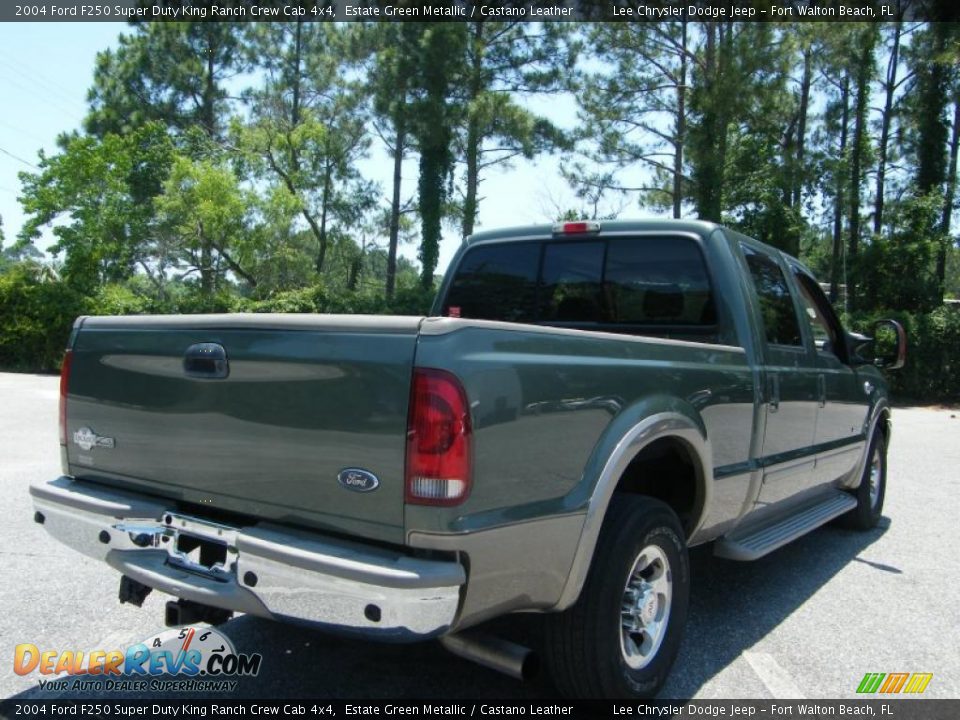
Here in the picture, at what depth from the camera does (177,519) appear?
2686 mm

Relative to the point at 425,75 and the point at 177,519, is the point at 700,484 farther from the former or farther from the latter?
the point at 425,75

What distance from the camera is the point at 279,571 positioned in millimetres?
2311

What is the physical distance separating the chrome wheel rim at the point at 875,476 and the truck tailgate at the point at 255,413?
507 centimetres

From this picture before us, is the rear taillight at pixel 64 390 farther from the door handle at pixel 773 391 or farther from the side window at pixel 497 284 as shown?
the door handle at pixel 773 391

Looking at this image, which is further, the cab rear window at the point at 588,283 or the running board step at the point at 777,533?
the cab rear window at the point at 588,283

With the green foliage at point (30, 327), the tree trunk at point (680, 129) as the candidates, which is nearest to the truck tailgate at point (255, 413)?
the green foliage at point (30, 327)

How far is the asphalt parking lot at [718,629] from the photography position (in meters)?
3.19

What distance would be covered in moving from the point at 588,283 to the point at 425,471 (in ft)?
7.76

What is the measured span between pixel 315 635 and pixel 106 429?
1409 millimetres

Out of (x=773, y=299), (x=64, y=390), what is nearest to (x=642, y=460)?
(x=773, y=299)

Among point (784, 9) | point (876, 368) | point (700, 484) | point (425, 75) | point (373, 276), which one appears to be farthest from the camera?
point (373, 276)

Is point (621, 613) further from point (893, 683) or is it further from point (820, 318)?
point (820, 318)

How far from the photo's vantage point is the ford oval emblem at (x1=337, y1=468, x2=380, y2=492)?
89.8 inches

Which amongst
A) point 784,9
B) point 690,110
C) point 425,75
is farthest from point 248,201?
point 784,9
